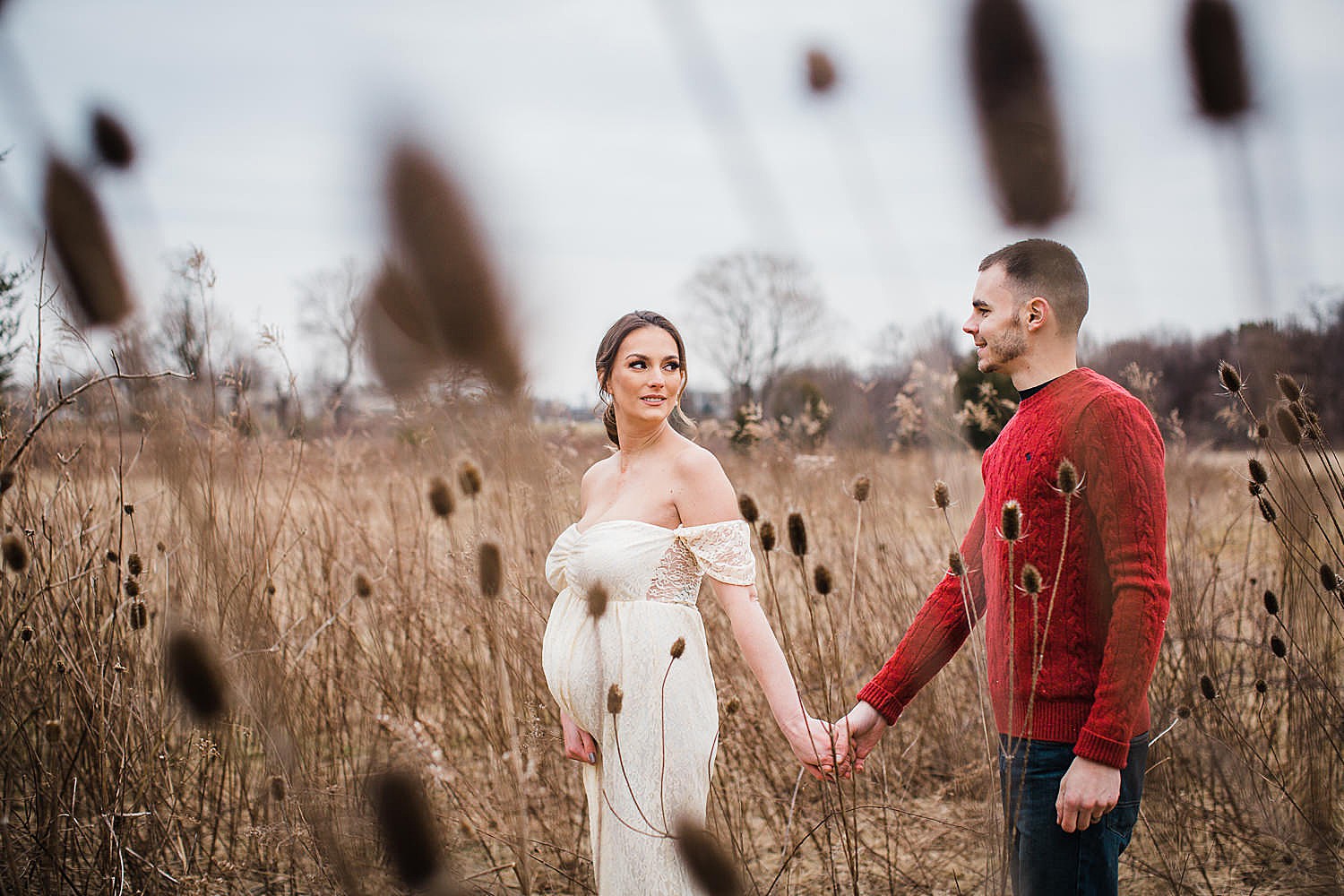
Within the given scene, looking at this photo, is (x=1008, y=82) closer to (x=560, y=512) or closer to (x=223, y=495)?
(x=560, y=512)

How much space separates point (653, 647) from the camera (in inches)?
67.5

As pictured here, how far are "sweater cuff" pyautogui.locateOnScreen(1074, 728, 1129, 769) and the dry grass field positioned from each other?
187mm

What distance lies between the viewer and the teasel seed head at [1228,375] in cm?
159

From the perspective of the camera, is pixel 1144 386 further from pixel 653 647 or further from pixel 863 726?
pixel 653 647

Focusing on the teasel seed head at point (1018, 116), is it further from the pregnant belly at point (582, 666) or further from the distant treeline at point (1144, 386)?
the pregnant belly at point (582, 666)

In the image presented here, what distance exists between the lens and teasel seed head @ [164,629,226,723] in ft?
3.45

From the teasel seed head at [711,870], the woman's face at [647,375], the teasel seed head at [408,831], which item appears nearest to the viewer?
the teasel seed head at [408,831]

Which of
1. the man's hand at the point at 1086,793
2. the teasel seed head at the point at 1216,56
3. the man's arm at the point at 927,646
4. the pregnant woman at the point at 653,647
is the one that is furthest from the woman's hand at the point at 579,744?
the teasel seed head at the point at 1216,56

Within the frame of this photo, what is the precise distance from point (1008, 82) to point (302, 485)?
3448 mm

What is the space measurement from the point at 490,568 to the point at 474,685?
2.11 metres

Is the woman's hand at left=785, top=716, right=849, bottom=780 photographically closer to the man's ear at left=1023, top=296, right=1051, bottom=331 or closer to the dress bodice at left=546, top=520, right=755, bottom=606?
the dress bodice at left=546, top=520, right=755, bottom=606

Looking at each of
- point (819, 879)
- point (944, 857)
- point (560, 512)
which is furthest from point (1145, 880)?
point (560, 512)

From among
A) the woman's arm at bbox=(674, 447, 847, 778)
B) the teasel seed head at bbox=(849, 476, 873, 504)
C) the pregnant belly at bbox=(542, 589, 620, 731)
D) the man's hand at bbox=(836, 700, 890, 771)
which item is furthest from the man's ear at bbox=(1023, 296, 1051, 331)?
the pregnant belly at bbox=(542, 589, 620, 731)

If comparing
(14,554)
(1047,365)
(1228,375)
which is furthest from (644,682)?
(1228,375)
